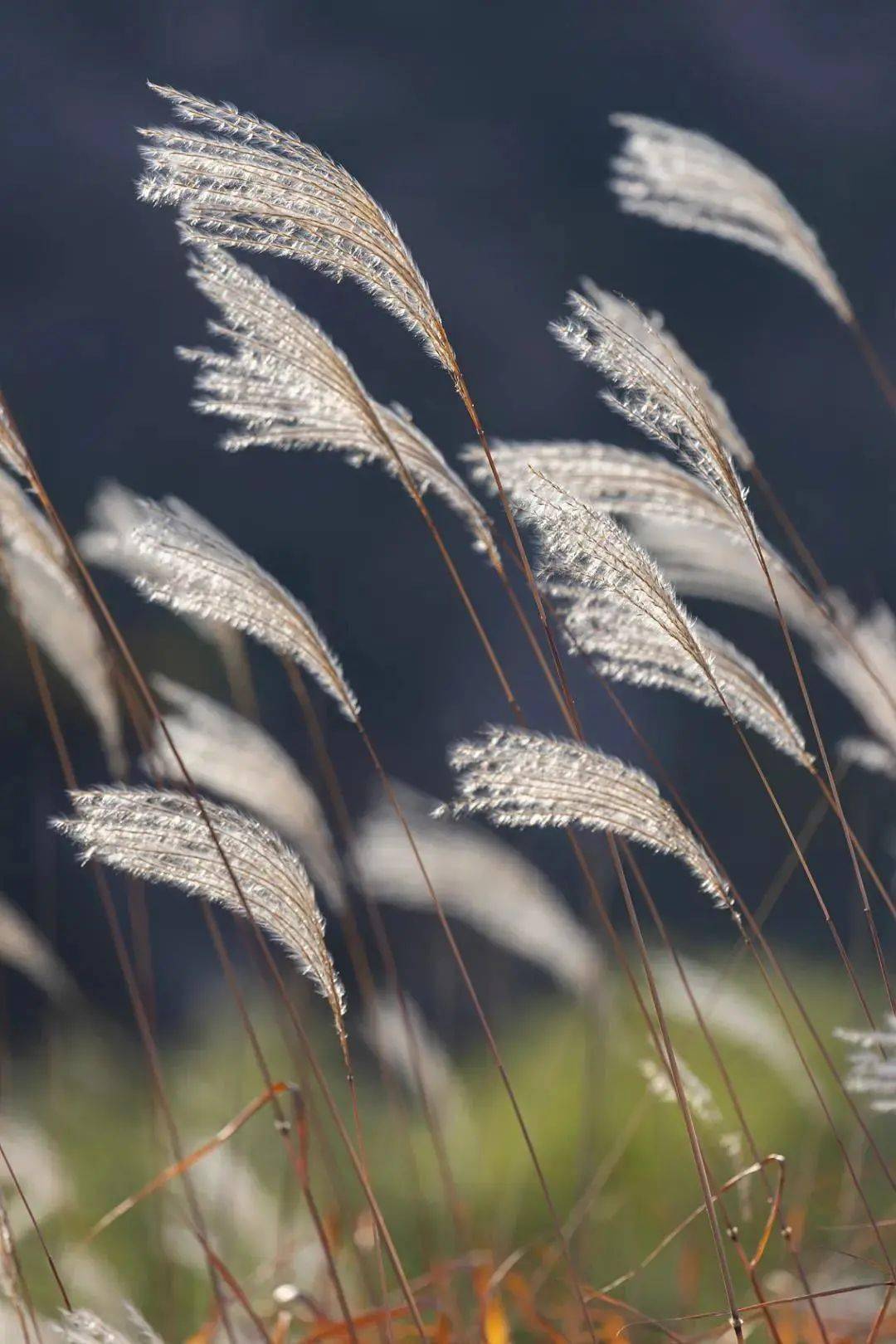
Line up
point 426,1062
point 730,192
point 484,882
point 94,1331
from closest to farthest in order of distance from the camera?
point 94,1331 → point 730,192 → point 484,882 → point 426,1062

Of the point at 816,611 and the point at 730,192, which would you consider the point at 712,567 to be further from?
the point at 730,192

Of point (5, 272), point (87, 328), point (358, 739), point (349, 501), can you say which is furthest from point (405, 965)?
point (5, 272)

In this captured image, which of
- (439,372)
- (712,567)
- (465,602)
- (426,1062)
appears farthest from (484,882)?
(439,372)

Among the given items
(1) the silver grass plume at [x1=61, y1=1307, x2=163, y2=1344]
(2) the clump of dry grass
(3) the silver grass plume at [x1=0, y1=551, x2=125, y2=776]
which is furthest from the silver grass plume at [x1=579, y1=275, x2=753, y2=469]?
(1) the silver grass plume at [x1=61, y1=1307, x2=163, y2=1344]

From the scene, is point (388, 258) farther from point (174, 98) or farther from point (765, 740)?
point (765, 740)

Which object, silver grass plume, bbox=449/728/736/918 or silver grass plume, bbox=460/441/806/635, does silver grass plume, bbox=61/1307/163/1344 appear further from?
silver grass plume, bbox=460/441/806/635
